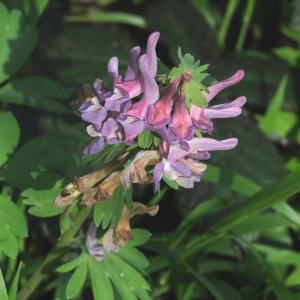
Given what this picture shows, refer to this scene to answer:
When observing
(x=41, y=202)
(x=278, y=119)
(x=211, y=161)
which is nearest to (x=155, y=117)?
(x=41, y=202)

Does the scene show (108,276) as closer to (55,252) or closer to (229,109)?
(55,252)

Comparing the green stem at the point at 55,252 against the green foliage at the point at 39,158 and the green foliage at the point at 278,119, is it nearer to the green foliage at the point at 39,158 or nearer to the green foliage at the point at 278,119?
the green foliage at the point at 39,158

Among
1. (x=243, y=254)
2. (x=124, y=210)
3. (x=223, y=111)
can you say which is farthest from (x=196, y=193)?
(x=223, y=111)

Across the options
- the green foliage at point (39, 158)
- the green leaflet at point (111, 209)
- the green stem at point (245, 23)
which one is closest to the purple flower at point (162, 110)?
the green leaflet at point (111, 209)

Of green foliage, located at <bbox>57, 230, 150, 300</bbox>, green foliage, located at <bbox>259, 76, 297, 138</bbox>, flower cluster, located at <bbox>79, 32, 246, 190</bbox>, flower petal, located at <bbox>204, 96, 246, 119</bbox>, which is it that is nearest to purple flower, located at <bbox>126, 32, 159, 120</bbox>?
flower cluster, located at <bbox>79, 32, 246, 190</bbox>

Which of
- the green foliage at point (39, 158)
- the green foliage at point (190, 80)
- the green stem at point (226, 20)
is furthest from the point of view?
the green stem at point (226, 20)
